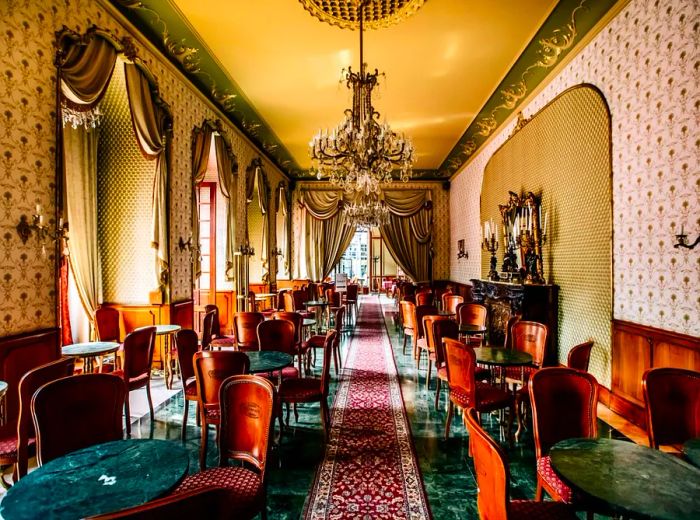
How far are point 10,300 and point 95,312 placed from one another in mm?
1832

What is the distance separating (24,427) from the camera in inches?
87.3

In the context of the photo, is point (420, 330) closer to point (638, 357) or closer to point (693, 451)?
point (638, 357)

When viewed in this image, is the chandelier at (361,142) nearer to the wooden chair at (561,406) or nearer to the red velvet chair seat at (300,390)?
the red velvet chair seat at (300,390)

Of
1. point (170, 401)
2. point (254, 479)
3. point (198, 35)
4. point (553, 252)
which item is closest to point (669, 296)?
point (553, 252)

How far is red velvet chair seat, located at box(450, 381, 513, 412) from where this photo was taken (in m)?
3.02

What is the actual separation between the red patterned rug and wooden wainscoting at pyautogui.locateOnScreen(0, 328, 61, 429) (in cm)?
217

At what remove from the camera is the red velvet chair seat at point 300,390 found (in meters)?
3.26

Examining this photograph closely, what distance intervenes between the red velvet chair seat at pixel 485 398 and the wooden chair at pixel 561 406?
71 centimetres

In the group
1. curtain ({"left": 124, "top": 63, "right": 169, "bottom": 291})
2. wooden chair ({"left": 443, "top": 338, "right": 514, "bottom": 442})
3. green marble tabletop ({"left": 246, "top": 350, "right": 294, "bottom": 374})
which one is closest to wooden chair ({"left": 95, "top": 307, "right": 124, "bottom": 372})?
curtain ({"left": 124, "top": 63, "right": 169, "bottom": 291})

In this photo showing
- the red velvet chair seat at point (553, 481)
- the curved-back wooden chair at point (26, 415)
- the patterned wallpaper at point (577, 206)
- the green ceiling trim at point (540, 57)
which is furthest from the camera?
the patterned wallpaper at point (577, 206)

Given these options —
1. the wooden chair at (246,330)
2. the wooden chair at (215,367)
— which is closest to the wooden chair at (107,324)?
the wooden chair at (246,330)

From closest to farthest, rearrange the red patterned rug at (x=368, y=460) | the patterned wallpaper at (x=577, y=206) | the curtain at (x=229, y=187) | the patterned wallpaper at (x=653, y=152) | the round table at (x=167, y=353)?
the red patterned rug at (x=368, y=460) → the patterned wallpaper at (x=653, y=152) → the patterned wallpaper at (x=577, y=206) → the round table at (x=167, y=353) → the curtain at (x=229, y=187)

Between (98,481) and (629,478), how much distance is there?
2048 mm

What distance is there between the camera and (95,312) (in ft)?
15.6
